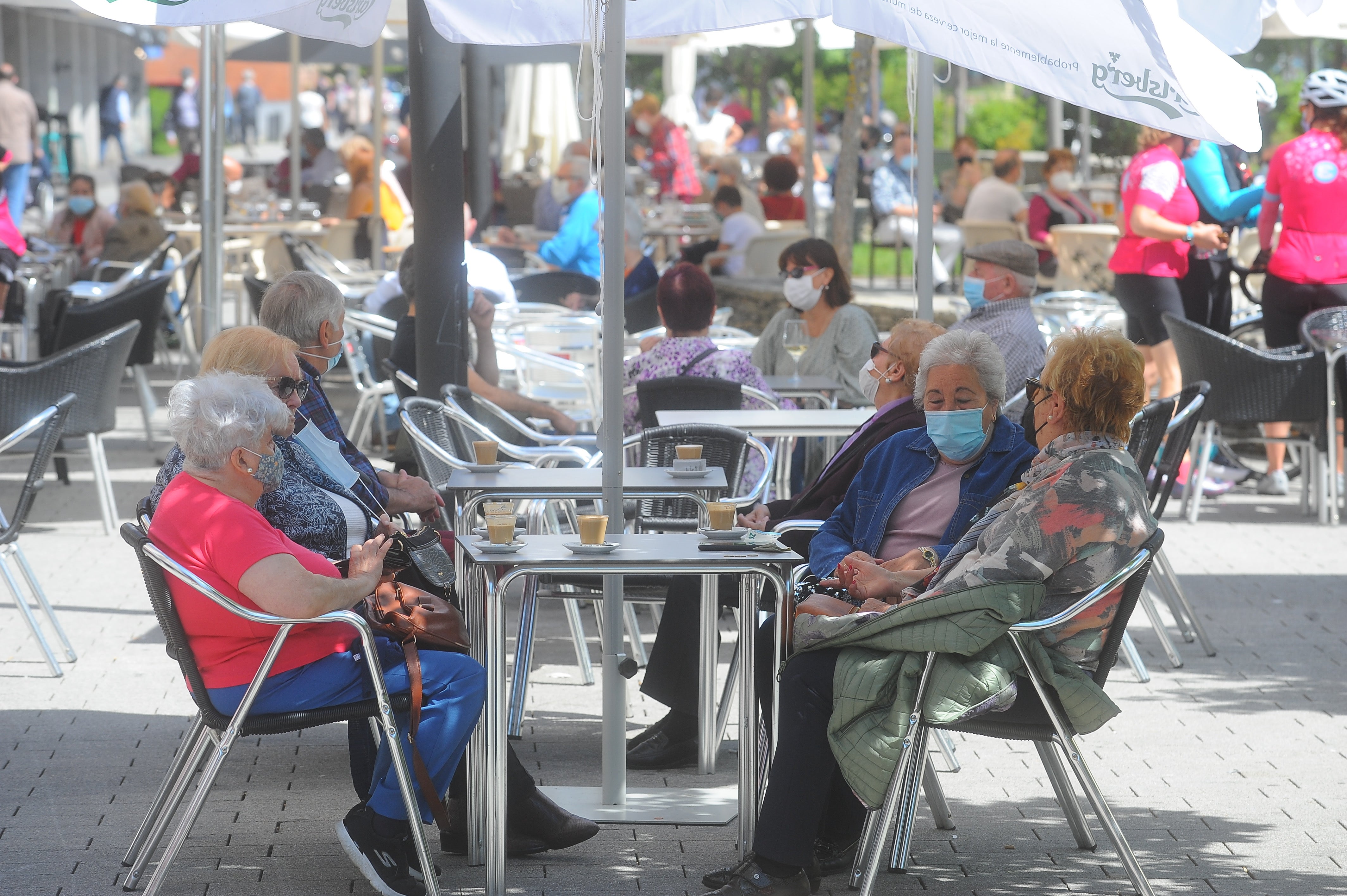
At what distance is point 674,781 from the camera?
4477 millimetres

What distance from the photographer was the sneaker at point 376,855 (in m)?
3.54

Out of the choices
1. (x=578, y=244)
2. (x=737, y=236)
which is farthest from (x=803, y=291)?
(x=737, y=236)

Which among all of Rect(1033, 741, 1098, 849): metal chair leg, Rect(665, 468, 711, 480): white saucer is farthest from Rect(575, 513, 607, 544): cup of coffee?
Rect(1033, 741, 1098, 849): metal chair leg

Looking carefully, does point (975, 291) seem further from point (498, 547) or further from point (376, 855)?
point (376, 855)

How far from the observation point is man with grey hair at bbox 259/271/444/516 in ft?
13.9

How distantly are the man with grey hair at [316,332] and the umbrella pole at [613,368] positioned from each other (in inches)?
27.5

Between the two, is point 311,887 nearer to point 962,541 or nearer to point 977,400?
point 962,541

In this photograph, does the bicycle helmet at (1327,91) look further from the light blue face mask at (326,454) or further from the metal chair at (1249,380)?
the light blue face mask at (326,454)

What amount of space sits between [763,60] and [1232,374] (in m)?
31.7

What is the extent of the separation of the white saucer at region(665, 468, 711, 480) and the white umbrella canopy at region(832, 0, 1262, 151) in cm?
130

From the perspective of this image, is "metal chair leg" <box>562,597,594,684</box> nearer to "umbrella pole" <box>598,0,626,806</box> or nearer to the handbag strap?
"umbrella pole" <box>598,0,626,806</box>

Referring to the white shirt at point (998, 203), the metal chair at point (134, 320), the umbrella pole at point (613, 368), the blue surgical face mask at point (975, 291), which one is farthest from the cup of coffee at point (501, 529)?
the white shirt at point (998, 203)

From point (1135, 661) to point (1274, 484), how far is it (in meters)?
3.59

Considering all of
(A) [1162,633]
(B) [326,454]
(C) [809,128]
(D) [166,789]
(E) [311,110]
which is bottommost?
(A) [1162,633]
